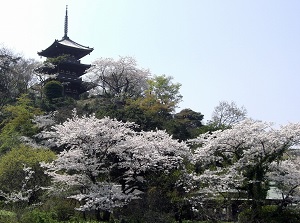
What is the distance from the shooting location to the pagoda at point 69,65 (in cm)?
4050

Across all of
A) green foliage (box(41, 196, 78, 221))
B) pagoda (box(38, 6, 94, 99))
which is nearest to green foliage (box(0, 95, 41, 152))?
green foliage (box(41, 196, 78, 221))

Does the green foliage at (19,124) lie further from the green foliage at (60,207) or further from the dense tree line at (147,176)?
the green foliage at (60,207)

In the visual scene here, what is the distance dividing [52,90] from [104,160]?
20.6 metres

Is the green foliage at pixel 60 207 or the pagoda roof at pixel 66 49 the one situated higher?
the pagoda roof at pixel 66 49

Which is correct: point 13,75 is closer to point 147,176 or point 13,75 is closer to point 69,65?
point 69,65

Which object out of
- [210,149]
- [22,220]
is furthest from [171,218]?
[22,220]

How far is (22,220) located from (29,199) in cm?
506

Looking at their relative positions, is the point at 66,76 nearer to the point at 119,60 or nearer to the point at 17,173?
the point at 119,60

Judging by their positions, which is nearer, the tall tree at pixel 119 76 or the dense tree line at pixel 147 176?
the dense tree line at pixel 147 176

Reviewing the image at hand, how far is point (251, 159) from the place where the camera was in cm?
1695

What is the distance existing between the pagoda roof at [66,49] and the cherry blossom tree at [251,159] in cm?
2927

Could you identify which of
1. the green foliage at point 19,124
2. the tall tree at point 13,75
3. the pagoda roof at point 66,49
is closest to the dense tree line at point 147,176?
the green foliage at point 19,124

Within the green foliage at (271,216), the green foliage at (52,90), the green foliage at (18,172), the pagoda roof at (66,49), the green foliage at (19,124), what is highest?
the pagoda roof at (66,49)

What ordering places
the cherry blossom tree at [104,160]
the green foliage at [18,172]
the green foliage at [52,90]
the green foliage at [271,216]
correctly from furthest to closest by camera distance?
1. the green foliage at [52,90]
2. the green foliage at [18,172]
3. the green foliage at [271,216]
4. the cherry blossom tree at [104,160]
